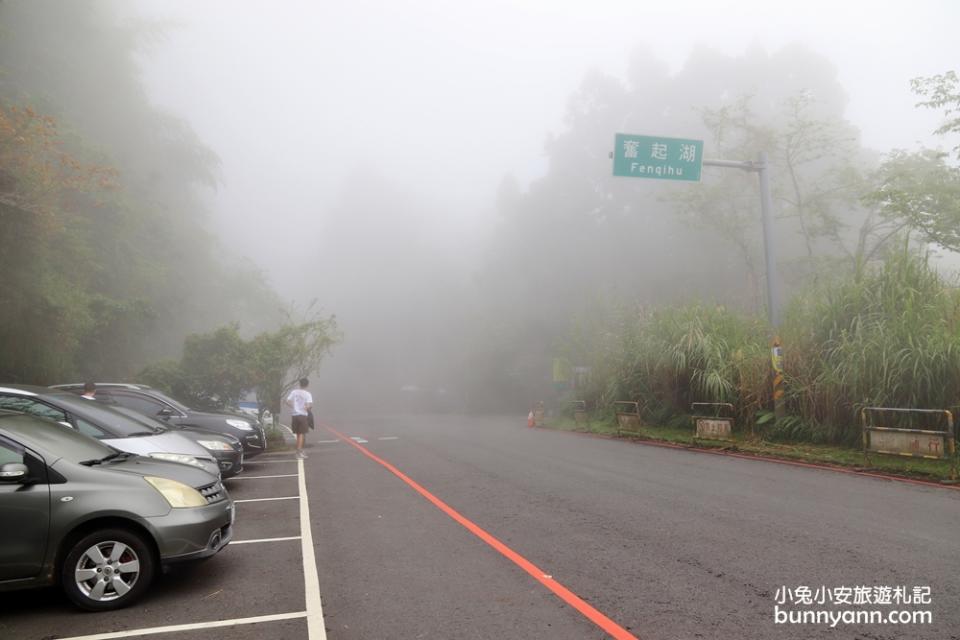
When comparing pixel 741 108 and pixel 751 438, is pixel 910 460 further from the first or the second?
pixel 741 108

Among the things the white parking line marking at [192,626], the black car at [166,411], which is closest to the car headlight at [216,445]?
the black car at [166,411]

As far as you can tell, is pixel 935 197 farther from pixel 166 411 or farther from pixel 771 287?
pixel 166 411

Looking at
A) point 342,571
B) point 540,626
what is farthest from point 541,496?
point 540,626

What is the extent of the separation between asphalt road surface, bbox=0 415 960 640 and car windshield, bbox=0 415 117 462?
1062mm

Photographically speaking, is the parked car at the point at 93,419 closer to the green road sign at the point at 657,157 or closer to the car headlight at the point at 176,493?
the car headlight at the point at 176,493

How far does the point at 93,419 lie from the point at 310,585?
3924mm

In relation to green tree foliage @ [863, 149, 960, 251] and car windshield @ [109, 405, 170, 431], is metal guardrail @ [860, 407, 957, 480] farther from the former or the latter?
green tree foliage @ [863, 149, 960, 251]

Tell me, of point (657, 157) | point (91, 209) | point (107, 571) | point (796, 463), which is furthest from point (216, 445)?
point (91, 209)

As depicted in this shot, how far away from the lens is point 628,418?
57.1ft

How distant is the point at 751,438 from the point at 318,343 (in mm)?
12887

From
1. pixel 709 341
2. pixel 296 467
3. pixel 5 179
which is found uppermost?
pixel 5 179

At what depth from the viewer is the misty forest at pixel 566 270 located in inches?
505

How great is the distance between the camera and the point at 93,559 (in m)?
4.45

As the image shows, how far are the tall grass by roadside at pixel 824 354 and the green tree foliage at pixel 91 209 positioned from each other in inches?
571
